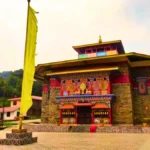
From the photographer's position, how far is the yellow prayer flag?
30.6 ft

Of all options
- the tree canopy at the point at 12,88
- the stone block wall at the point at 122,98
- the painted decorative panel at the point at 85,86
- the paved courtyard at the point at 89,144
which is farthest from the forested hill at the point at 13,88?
the paved courtyard at the point at 89,144

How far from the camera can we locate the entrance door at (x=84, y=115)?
770 inches

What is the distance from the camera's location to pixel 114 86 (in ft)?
63.7

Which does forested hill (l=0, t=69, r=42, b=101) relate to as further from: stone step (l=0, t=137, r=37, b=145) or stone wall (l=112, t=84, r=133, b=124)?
stone step (l=0, t=137, r=37, b=145)

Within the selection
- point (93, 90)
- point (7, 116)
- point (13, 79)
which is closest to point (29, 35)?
point (93, 90)

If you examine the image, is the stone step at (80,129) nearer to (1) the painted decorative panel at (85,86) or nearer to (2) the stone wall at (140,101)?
(1) the painted decorative panel at (85,86)

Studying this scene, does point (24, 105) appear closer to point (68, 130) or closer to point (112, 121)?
point (68, 130)

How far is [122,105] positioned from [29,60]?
11.7 meters

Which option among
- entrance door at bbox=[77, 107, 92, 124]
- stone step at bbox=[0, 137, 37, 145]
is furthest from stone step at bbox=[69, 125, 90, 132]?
stone step at bbox=[0, 137, 37, 145]

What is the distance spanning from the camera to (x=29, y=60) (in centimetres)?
980

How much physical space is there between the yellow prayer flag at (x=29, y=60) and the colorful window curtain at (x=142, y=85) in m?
13.2

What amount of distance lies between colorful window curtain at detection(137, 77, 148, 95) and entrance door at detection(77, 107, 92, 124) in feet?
18.1

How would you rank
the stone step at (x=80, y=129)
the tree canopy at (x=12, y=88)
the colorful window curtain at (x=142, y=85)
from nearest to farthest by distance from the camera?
the stone step at (x=80, y=129) < the colorful window curtain at (x=142, y=85) < the tree canopy at (x=12, y=88)

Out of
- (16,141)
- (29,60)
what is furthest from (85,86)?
(16,141)
